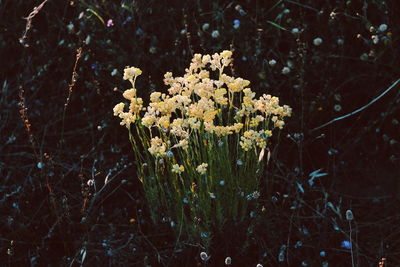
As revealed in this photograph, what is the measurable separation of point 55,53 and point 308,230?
1970mm

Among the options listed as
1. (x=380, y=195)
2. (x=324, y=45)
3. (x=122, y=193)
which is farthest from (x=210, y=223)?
(x=324, y=45)

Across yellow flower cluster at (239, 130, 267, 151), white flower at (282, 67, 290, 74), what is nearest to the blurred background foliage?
white flower at (282, 67, 290, 74)

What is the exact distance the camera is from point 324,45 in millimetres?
3299

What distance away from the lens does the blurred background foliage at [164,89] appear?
8.75 ft

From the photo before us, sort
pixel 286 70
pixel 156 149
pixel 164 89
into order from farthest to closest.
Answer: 1. pixel 164 89
2. pixel 286 70
3. pixel 156 149

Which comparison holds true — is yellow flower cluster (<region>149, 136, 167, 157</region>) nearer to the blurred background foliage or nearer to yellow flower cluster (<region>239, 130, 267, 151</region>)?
yellow flower cluster (<region>239, 130, 267, 151</region>)

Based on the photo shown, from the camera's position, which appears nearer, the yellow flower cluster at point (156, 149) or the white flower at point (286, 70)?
the yellow flower cluster at point (156, 149)

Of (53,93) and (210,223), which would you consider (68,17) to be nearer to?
(53,93)

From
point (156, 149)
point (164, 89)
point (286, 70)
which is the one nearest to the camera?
point (156, 149)

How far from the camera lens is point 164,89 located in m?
3.33

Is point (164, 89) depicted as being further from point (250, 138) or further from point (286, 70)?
point (250, 138)

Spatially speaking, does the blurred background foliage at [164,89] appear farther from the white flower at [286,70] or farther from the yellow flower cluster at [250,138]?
the yellow flower cluster at [250,138]

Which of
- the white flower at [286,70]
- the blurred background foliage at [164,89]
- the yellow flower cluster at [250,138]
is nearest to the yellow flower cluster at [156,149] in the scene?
the yellow flower cluster at [250,138]

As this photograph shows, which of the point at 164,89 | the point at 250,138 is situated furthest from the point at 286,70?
the point at 250,138
